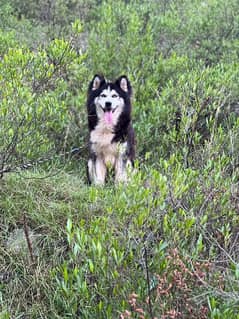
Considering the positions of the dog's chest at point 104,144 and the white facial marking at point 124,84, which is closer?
the dog's chest at point 104,144

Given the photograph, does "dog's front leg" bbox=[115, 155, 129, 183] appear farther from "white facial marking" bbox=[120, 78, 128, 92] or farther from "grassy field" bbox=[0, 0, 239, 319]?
"white facial marking" bbox=[120, 78, 128, 92]

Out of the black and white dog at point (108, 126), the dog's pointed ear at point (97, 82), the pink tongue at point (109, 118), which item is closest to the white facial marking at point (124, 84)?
the black and white dog at point (108, 126)

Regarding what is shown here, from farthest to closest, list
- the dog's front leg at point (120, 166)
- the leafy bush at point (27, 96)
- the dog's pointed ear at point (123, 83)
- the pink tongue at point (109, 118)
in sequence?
the dog's pointed ear at point (123, 83), the pink tongue at point (109, 118), the dog's front leg at point (120, 166), the leafy bush at point (27, 96)

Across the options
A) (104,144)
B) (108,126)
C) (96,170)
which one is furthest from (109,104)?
(96,170)

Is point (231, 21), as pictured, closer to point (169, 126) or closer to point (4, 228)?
point (169, 126)

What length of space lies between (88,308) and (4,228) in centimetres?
151

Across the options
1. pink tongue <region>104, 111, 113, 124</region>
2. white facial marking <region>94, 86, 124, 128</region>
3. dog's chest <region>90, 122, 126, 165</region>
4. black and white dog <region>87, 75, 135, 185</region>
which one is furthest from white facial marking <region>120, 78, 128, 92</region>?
dog's chest <region>90, 122, 126, 165</region>

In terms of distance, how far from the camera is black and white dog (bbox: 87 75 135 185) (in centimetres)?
619

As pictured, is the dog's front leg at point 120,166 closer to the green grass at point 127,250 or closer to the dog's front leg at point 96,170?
the dog's front leg at point 96,170

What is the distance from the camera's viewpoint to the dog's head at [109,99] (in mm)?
6344

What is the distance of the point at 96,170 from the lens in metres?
6.21

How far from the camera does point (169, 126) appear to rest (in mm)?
6746

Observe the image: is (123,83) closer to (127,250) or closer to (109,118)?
(109,118)

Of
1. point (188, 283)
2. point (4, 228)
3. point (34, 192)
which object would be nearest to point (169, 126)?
point (34, 192)
